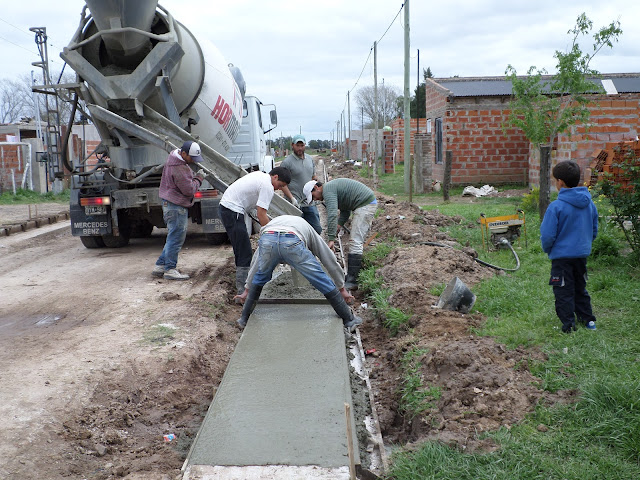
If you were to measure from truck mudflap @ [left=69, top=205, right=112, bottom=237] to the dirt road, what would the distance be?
1340 mm

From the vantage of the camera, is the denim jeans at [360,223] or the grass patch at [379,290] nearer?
the grass patch at [379,290]

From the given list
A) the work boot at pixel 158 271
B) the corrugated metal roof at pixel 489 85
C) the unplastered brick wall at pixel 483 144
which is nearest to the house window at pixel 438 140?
the corrugated metal roof at pixel 489 85

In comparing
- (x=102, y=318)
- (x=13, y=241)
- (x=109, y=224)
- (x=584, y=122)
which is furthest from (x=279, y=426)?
(x=584, y=122)

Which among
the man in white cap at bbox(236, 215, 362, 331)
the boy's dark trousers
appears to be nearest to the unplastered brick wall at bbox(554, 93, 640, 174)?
the boy's dark trousers

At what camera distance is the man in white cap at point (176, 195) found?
323 inches

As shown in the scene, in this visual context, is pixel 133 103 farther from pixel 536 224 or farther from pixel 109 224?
pixel 536 224

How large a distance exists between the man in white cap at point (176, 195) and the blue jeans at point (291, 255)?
119 inches

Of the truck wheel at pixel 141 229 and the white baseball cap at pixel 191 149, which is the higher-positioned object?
the white baseball cap at pixel 191 149

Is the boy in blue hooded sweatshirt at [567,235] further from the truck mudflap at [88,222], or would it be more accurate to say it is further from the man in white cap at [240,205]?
the truck mudflap at [88,222]

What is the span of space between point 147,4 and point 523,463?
755 centimetres

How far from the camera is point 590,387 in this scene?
375 centimetres

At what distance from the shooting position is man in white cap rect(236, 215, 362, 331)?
5512mm

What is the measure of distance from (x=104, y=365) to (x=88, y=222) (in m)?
5.83

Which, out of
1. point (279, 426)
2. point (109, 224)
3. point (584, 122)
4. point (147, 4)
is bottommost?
point (279, 426)
